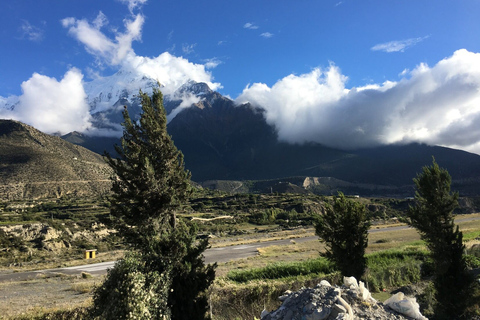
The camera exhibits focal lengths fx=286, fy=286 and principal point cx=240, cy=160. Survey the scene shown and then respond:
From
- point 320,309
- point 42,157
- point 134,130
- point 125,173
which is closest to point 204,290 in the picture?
point 320,309

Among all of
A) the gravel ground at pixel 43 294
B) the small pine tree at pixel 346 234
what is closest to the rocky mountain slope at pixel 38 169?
the gravel ground at pixel 43 294

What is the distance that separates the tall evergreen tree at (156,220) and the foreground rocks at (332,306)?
7.94ft

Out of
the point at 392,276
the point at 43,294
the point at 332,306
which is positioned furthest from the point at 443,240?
the point at 43,294

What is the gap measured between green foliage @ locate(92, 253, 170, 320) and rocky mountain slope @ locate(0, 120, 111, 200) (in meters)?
73.2

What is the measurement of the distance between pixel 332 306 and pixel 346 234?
6.70 meters

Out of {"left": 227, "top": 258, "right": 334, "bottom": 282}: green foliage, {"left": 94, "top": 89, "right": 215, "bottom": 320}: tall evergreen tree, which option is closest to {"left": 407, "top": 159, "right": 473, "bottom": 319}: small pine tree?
{"left": 227, "top": 258, "right": 334, "bottom": 282}: green foliage

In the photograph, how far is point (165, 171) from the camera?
936 cm

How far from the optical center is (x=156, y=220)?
893 centimetres

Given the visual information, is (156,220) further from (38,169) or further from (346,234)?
(38,169)

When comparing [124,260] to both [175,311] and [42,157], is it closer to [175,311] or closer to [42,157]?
[175,311]

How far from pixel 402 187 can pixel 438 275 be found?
19925 cm

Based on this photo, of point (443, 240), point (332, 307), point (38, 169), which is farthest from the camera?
point (38, 169)

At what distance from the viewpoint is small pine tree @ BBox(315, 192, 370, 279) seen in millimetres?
12242

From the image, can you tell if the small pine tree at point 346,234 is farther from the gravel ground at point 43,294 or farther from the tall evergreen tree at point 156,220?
the gravel ground at point 43,294
